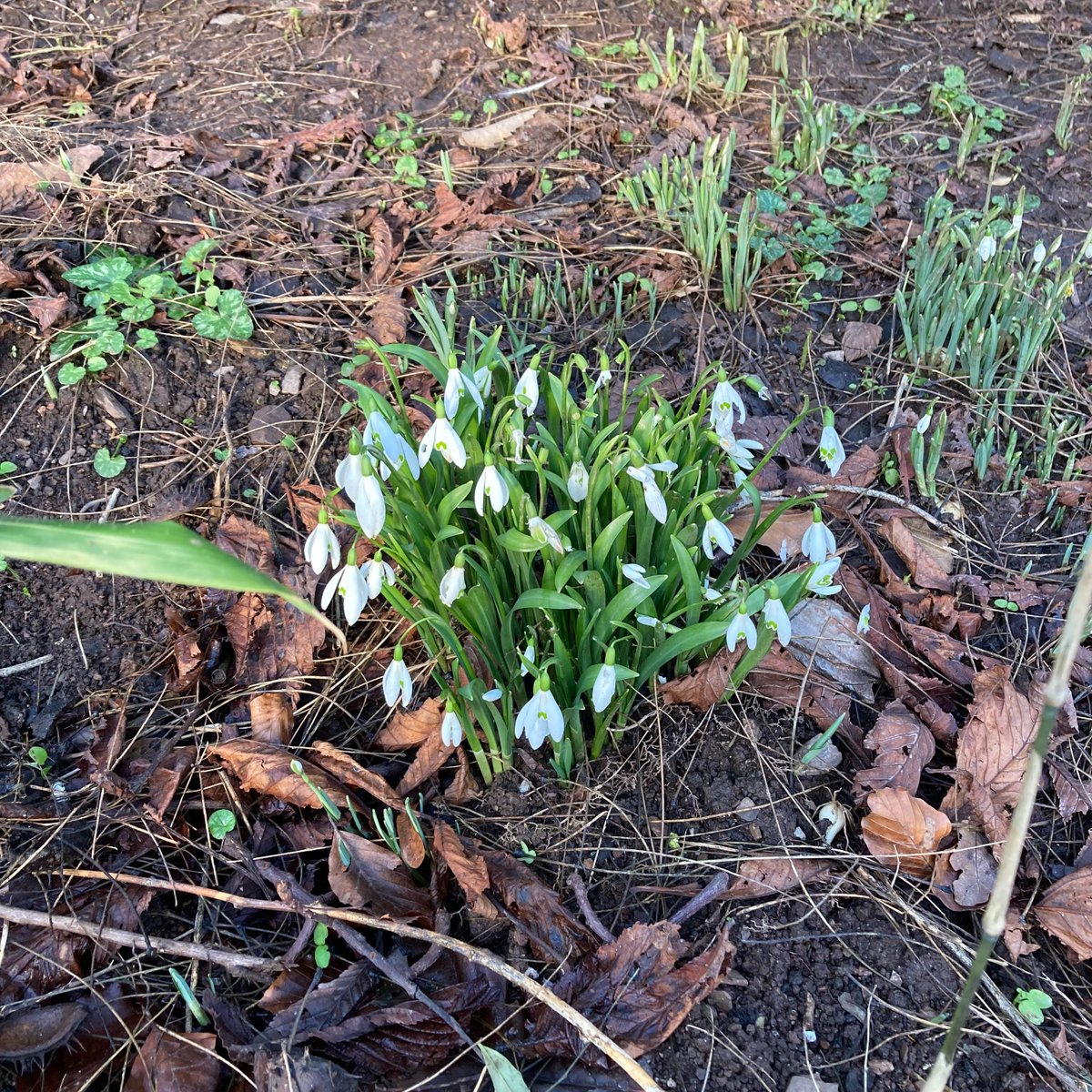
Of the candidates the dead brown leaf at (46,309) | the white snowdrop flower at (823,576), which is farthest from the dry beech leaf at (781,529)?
the dead brown leaf at (46,309)

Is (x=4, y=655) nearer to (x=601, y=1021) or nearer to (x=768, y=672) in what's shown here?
(x=601, y=1021)

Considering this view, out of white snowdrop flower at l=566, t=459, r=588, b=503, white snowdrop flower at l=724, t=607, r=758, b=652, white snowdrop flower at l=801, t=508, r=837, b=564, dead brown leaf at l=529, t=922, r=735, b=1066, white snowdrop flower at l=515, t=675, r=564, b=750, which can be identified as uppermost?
white snowdrop flower at l=566, t=459, r=588, b=503

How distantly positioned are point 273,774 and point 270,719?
16cm

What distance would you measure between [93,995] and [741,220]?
2460 mm

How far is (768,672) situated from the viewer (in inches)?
82.4

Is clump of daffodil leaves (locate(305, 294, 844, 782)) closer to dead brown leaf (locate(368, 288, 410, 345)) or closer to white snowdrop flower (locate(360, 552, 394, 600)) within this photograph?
white snowdrop flower (locate(360, 552, 394, 600))

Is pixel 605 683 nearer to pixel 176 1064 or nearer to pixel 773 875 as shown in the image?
pixel 773 875

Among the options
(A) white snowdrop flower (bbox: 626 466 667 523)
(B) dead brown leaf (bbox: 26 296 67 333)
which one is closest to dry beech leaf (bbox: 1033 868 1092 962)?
(A) white snowdrop flower (bbox: 626 466 667 523)

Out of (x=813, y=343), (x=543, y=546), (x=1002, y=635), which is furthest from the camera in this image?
(x=813, y=343)

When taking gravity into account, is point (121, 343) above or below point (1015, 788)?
above

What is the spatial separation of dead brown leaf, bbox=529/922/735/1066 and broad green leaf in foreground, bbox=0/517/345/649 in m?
A: 1.03

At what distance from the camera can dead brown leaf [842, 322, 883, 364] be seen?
2.87 m

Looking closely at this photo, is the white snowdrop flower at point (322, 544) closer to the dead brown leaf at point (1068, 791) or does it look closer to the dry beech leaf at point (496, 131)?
the dead brown leaf at point (1068, 791)

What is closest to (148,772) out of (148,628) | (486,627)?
(148,628)
